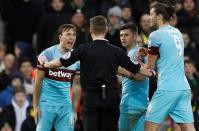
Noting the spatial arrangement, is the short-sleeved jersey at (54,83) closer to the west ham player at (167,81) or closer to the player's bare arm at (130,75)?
the player's bare arm at (130,75)

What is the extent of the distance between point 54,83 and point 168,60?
1735mm

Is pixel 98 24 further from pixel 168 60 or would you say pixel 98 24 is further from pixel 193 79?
pixel 193 79

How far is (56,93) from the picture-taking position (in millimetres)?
10766

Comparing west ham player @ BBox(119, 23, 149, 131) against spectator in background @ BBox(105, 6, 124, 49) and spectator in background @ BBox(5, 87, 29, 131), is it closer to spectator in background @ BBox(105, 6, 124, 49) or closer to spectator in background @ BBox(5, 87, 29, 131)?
spectator in background @ BBox(5, 87, 29, 131)

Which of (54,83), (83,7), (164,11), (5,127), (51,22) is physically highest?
(83,7)

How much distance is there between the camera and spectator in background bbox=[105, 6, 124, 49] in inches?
619

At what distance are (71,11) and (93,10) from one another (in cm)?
53

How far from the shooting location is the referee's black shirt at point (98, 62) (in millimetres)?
10086

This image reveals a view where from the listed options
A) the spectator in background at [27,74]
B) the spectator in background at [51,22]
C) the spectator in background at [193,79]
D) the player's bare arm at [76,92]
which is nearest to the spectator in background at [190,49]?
the spectator in background at [193,79]

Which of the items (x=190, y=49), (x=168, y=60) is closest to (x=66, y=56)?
(x=168, y=60)

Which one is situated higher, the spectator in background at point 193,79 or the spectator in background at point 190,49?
the spectator in background at point 190,49

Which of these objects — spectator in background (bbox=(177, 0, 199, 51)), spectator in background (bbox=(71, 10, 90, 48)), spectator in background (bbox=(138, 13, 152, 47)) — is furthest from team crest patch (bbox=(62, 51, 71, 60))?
spectator in background (bbox=(177, 0, 199, 51))

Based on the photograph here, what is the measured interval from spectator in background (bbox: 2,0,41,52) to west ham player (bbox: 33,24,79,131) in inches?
250

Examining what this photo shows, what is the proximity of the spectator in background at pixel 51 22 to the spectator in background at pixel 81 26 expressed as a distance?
0.67 ft
